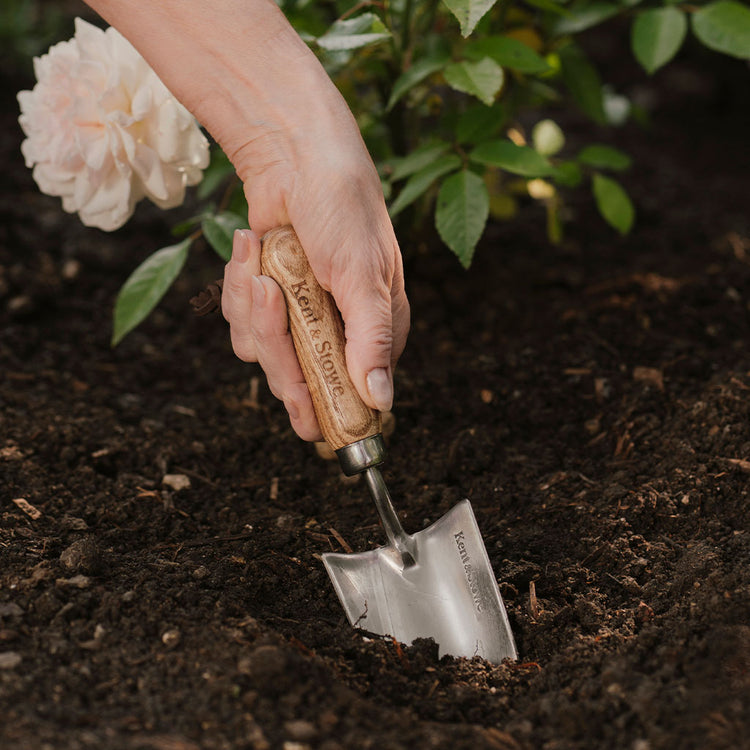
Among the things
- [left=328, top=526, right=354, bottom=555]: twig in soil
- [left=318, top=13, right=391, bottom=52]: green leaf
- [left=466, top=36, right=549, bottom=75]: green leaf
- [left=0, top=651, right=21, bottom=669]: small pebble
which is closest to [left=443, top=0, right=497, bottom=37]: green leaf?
[left=318, top=13, right=391, bottom=52]: green leaf

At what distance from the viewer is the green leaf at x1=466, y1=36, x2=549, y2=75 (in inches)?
56.9

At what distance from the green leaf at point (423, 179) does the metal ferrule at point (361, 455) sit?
0.45 metres

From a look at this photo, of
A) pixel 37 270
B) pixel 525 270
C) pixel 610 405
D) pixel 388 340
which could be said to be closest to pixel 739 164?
pixel 525 270

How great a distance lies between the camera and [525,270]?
2.05 metres

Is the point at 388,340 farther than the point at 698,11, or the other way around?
the point at 698,11

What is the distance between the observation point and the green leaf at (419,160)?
1.52m

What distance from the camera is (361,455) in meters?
1.24

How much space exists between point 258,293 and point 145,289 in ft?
1.42

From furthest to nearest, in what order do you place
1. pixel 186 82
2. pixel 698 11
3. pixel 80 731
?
pixel 698 11 → pixel 186 82 → pixel 80 731

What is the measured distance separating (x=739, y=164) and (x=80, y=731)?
2.55 m

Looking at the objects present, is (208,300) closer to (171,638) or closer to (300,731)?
(171,638)

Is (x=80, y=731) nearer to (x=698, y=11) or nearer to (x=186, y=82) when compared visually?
(x=186, y=82)

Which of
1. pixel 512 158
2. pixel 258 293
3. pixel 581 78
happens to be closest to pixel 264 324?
pixel 258 293

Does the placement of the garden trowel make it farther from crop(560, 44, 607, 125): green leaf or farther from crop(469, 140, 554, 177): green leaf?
crop(560, 44, 607, 125): green leaf
